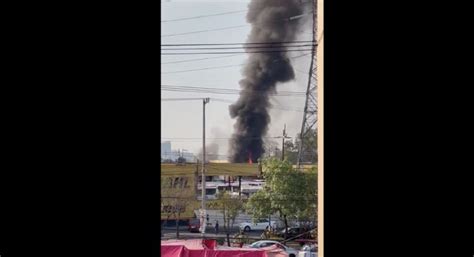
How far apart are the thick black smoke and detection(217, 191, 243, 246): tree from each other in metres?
2.16

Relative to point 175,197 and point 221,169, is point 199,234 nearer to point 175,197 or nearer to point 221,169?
point 175,197

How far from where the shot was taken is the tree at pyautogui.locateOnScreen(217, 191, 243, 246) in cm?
861

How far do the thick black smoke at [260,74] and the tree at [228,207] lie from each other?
7.08 ft

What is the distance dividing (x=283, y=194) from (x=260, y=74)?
Answer: 3906 millimetres

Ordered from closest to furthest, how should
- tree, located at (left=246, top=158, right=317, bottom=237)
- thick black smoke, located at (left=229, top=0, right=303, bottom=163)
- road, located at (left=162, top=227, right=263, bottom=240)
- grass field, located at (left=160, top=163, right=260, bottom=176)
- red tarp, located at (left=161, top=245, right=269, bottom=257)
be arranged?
red tarp, located at (left=161, top=245, right=269, bottom=257)
tree, located at (left=246, top=158, right=317, bottom=237)
road, located at (left=162, top=227, right=263, bottom=240)
grass field, located at (left=160, top=163, right=260, bottom=176)
thick black smoke, located at (left=229, top=0, right=303, bottom=163)

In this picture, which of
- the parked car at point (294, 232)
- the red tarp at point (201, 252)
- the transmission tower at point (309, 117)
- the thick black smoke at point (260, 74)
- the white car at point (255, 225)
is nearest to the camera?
the red tarp at point (201, 252)

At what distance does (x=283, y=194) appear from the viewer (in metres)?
8.27

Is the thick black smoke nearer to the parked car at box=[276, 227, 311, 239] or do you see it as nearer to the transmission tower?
the transmission tower

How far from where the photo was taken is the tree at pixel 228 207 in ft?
28.2

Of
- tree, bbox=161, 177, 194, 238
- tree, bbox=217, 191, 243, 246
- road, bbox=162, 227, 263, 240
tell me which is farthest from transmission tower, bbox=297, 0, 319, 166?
tree, bbox=161, 177, 194, 238

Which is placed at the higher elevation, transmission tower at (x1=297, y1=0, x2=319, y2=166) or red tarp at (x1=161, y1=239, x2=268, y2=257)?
transmission tower at (x1=297, y1=0, x2=319, y2=166)

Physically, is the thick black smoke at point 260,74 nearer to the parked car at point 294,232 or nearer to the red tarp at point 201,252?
the parked car at point 294,232

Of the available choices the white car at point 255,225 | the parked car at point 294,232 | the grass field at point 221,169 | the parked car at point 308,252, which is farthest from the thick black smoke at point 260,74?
the parked car at point 308,252
